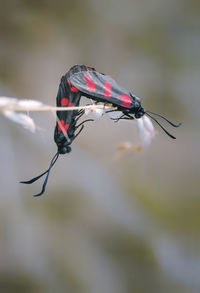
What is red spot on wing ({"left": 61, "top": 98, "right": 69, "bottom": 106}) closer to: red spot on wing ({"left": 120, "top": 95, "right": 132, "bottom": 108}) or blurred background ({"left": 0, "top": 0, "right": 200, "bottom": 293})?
red spot on wing ({"left": 120, "top": 95, "right": 132, "bottom": 108})

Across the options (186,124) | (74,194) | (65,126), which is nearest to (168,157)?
(186,124)

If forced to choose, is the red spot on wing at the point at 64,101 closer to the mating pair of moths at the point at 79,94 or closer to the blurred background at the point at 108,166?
the mating pair of moths at the point at 79,94

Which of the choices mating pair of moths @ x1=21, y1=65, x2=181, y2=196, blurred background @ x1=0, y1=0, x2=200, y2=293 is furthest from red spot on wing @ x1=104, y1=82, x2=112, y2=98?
blurred background @ x1=0, y1=0, x2=200, y2=293

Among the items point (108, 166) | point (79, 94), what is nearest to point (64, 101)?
point (79, 94)

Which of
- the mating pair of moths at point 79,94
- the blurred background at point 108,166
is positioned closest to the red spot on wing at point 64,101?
the mating pair of moths at point 79,94

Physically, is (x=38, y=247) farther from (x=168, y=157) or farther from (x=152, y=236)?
(x=168, y=157)
